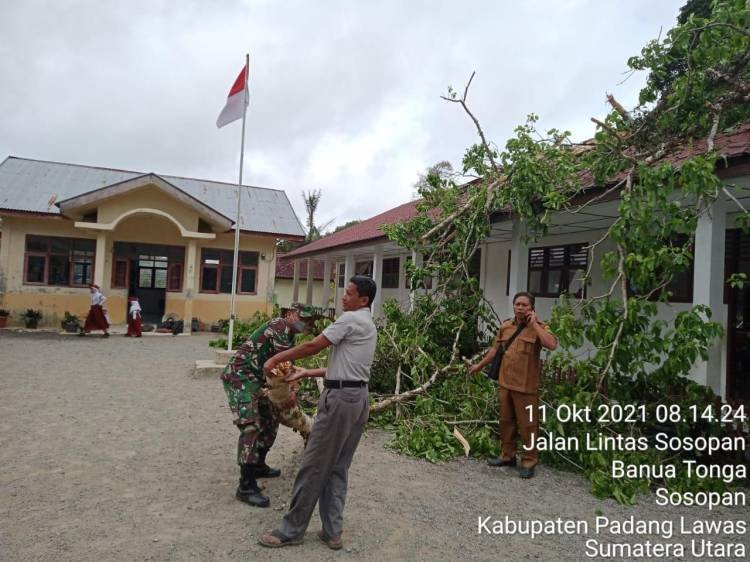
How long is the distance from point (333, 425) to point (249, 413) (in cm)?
91

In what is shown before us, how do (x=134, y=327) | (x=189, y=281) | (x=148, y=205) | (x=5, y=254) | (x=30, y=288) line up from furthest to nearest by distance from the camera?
(x=189, y=281) < (x=148, y=205) < (x=30, y=288) < (x=5, y=254) < (x=134, y=327)

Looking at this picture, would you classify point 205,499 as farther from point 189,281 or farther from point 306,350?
point 189,281

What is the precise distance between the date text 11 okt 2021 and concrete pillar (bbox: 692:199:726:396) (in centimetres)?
40

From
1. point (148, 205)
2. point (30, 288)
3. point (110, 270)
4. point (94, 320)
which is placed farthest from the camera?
point (110, 270)

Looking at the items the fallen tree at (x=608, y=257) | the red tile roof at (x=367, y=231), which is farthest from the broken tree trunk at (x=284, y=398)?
the red tile roof at (x=367, y=231)

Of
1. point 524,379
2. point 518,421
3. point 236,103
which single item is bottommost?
point 518,421

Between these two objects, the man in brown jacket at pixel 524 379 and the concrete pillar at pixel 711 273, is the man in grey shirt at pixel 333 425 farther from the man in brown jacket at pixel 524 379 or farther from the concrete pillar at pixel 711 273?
the concrete pillar at pixel 711 273

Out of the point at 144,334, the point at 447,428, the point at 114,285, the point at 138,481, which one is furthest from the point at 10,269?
the point at 447,428

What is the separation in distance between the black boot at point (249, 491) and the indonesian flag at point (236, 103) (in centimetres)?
799

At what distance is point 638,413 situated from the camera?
4699 millimetres

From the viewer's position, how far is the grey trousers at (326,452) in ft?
9.69

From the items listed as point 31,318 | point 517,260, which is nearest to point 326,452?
point 517,260

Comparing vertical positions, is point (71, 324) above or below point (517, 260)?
below

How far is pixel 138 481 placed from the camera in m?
3.96
